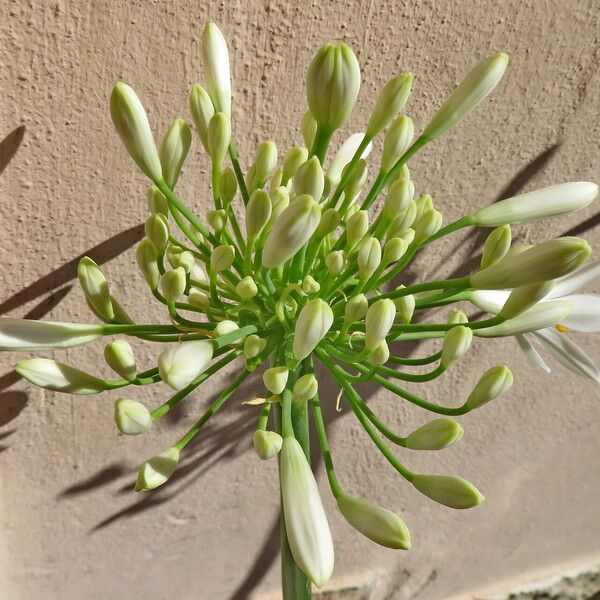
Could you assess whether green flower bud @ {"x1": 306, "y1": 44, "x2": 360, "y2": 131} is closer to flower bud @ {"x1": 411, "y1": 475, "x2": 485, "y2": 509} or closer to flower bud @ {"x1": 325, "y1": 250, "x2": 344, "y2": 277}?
flower bud @ {"x1": 325, "y1": 250, "x2": 344, "y2": 277}

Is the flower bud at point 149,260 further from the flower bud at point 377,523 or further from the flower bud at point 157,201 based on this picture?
the flower bud at point 377,523

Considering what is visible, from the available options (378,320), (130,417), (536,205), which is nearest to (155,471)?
(130,417)

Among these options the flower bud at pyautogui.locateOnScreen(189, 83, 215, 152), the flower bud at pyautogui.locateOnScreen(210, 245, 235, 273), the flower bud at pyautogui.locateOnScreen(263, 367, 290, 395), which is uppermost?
the flower bud at pyautogui.locateOnScreen(189, 83, 215, 152)

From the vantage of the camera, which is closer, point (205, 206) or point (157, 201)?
point (157, 201)

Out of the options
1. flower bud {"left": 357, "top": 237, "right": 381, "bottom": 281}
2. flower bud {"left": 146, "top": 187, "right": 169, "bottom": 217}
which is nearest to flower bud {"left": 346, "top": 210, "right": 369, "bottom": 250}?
flower bud {"left": 357, "top": 237, "right": 381, "bottom": 281}

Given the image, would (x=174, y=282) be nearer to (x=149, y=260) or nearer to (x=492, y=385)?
(x=149, y=260)
